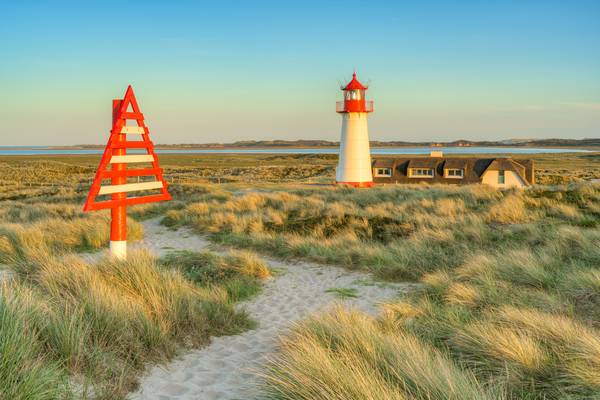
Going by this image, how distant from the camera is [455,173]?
119ft

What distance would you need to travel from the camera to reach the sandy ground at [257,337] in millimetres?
4086

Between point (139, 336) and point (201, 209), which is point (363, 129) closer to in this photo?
point (201, 209)

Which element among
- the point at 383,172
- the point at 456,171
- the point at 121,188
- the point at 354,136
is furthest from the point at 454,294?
the point at 383,172

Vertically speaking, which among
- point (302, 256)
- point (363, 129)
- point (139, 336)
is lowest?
point (302, 256)

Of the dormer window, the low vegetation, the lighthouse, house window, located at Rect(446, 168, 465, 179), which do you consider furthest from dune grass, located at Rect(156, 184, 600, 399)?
the dormer window

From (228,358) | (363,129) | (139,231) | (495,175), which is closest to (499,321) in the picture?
(228,358)

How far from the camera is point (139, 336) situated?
15.5 feet

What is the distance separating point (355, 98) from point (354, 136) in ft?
7.60

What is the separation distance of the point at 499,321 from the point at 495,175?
107ft

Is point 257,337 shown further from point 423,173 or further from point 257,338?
point 423,173

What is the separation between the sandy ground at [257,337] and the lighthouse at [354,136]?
17.5 meters

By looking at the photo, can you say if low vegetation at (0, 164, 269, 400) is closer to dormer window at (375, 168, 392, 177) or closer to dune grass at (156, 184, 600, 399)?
dune grass at (156, 184, 600, 399)

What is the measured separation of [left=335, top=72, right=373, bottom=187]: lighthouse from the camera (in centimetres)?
2819

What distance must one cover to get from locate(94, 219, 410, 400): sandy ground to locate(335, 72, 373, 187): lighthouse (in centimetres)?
1751
